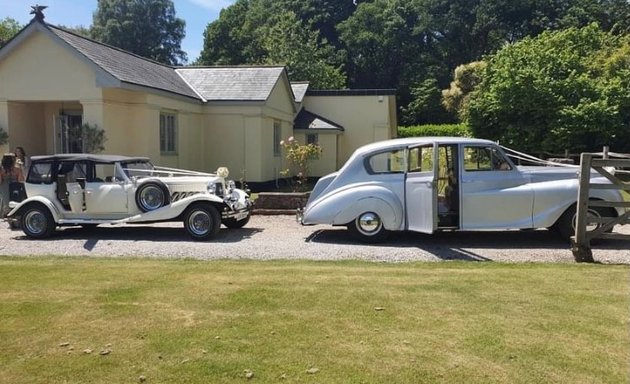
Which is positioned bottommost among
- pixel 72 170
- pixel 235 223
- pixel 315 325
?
pixel 315 325

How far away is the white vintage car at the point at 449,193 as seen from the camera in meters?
9.62

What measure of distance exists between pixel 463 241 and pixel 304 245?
3.00 m

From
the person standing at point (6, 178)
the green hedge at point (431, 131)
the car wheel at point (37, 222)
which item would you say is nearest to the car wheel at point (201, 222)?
the car wheel at point (37, 222)

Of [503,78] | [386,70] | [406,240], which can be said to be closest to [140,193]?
[406,240]

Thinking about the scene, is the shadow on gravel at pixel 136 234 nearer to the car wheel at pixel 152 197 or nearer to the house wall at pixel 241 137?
the car wheel at pixel 152 197

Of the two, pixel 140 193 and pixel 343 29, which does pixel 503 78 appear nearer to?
pixel 140 193

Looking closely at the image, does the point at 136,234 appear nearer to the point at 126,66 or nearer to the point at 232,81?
the point at 126,66

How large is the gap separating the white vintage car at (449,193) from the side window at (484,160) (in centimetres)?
2

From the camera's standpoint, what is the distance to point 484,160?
995 centimetres

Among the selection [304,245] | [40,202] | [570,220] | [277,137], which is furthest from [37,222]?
[277,137]

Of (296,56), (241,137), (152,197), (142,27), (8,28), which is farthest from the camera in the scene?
(142,27)

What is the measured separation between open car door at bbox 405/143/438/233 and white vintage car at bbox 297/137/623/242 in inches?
0.7

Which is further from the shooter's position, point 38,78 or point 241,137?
point 241,137

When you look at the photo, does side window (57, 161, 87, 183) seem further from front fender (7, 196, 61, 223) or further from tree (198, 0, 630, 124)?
tree (198, 0, 630, 124)
